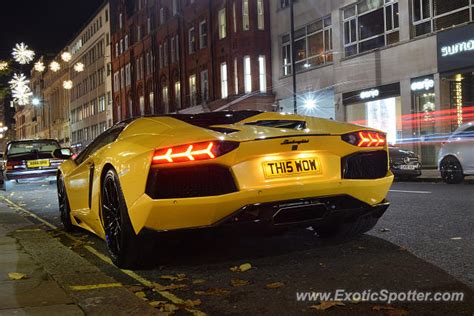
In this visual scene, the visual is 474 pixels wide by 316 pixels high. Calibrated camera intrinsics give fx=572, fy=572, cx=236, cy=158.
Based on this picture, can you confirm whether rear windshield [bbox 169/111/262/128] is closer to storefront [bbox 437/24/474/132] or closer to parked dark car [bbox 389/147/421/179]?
parked dark car [bbox 389/147/421/179]

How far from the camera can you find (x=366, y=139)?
5.05 metres

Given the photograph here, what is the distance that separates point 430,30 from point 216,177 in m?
19.6

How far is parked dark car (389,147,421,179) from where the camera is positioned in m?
16.0

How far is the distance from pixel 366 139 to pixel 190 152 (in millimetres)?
1634

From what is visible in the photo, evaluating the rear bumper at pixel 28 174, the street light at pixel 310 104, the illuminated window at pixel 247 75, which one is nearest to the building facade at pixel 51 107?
the illuminated window at pixel 247 75

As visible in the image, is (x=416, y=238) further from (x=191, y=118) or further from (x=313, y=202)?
(x=191, y=118)

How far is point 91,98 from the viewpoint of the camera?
72688mm

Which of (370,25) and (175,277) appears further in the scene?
(370,25)

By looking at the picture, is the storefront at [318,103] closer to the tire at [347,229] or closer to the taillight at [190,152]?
the tire at [347,229]

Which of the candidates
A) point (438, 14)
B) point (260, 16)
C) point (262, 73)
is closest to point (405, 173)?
point (438, 14)

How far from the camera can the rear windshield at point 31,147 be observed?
59.8 feet

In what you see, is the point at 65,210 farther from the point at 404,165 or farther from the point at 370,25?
the point at 370,25

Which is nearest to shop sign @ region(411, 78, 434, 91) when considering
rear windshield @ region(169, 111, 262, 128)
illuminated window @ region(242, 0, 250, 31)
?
illuminated window @ region(242, 0, 250, 31)

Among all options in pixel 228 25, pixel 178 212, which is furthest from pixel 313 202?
pixel 228 25
